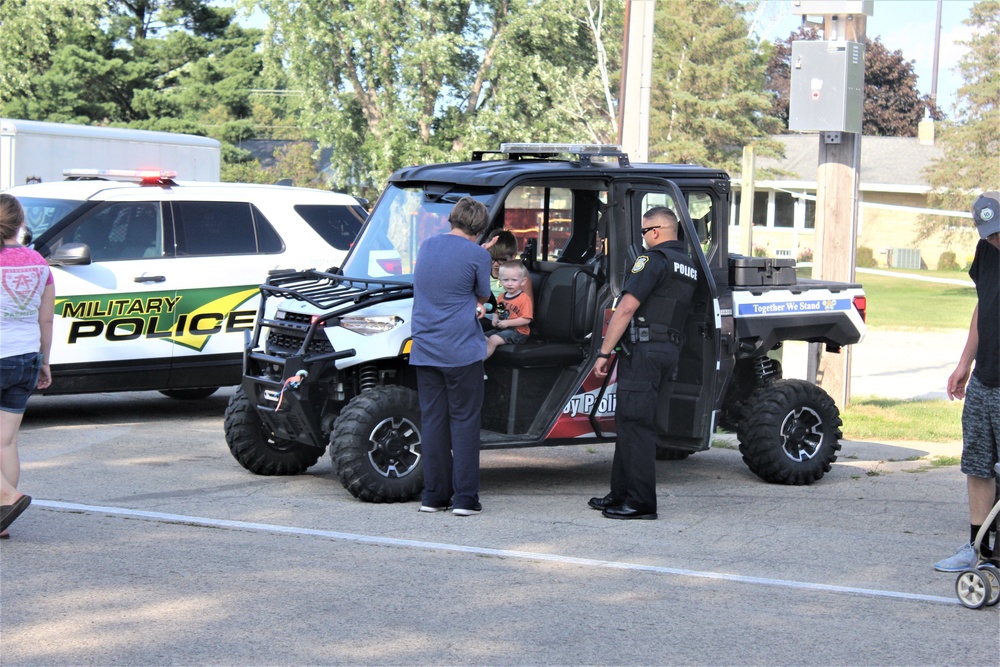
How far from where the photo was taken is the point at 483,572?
6496 mm

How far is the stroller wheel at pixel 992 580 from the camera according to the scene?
5972mm

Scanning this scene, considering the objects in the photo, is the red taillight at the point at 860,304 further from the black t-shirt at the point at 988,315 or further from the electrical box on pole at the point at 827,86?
the electrical box on pole at the point at 827,86

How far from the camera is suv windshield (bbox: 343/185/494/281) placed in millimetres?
8539

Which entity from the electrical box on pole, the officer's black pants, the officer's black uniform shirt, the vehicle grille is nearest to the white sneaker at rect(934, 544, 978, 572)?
the officer's black pants

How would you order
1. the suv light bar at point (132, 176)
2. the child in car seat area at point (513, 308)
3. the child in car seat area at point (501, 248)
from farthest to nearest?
the suv light bar at point (132, 176) < the child in car seat area at point (501, 248) < the child in car seat area at point (513, 308)

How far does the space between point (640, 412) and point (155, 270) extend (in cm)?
530

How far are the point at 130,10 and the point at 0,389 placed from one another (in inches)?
1667

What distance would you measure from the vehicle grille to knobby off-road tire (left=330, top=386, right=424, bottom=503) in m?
0.40

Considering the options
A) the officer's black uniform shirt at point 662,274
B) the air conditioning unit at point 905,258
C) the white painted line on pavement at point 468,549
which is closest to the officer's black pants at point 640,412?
the officer's black uniform shirt at point 662,274

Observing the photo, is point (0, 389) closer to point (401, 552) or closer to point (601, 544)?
point (401, 552)

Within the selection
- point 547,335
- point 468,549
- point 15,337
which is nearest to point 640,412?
point 547,335

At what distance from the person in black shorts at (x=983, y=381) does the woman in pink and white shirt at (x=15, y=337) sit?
192 inches

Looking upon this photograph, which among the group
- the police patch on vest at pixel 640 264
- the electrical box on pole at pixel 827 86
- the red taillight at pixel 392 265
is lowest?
the red taillight at pixel 392 265

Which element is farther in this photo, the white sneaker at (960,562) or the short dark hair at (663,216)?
the short dark hair at (663,216)
